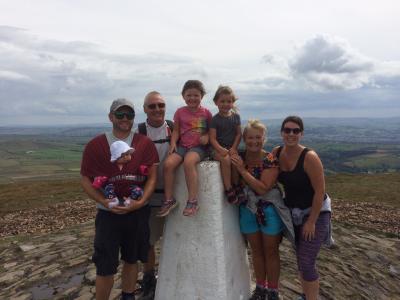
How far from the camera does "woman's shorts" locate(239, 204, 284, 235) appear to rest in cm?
454

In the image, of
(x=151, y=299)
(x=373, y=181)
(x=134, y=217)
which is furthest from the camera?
(x=373, y=181)

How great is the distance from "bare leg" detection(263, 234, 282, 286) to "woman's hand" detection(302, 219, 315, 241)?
339mm

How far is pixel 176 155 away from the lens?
4.59 metres

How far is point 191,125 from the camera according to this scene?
4762 millimetres

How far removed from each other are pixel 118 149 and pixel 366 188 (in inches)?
582

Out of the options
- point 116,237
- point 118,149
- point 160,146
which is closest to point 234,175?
point 160,146

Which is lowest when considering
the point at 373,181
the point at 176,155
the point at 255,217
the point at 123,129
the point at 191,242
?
the point at 373,181

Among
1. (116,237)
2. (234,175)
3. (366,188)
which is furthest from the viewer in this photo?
(366,188)

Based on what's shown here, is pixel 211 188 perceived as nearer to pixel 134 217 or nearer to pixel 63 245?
pixel 134 217

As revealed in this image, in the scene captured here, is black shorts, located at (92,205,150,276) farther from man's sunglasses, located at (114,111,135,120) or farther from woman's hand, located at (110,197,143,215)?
man's sunglasses, located at (114,111,135,120)

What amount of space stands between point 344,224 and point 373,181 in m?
10.2

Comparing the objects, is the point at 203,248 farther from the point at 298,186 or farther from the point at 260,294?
the point at 298,186

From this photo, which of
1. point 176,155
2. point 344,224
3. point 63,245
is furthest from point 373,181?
point 176,155

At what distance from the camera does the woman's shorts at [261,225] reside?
4543mm
